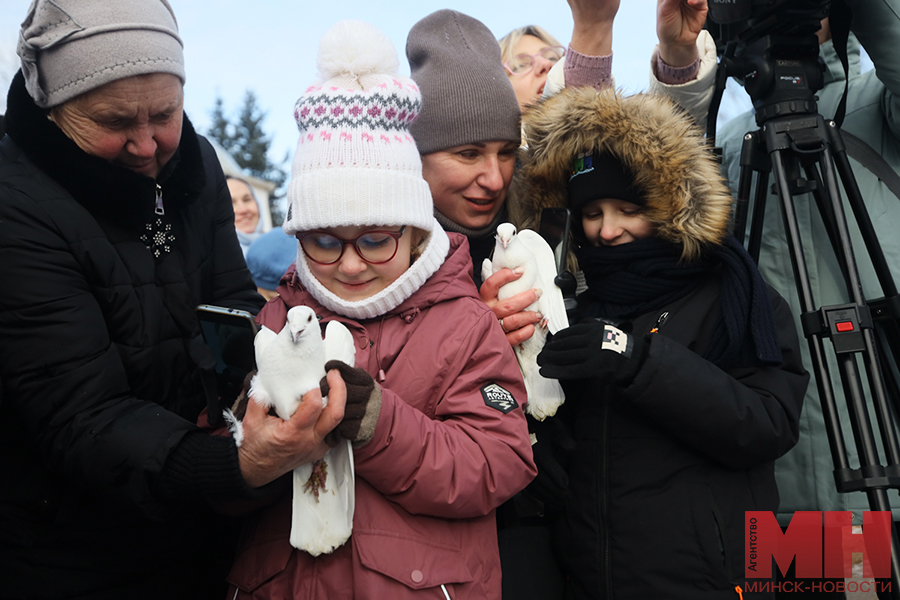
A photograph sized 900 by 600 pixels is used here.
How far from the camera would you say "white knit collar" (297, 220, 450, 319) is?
5.51 ft

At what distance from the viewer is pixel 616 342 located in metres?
1.75

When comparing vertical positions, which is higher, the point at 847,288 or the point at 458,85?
the point at 458,85

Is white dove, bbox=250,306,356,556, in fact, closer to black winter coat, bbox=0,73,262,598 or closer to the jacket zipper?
black winter coat, bbox=0,73,262,598

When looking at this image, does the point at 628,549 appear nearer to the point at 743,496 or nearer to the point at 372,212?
the point at 743,496

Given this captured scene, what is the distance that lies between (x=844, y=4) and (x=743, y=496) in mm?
1675

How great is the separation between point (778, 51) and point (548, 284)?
1.11 meters

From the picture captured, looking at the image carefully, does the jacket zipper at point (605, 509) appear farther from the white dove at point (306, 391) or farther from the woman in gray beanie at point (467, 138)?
the white dove at point (306, 391)

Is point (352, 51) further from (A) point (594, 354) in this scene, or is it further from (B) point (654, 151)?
(A) point (594, 354)

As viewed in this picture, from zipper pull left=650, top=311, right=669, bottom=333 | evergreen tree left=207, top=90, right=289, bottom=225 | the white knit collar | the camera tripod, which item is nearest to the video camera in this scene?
the camera tripod

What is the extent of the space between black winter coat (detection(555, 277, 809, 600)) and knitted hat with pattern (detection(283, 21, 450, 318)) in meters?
0.74

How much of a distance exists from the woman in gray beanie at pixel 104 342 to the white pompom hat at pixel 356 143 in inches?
16.2

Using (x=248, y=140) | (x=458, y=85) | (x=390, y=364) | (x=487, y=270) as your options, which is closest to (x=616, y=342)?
(x=487, y=270)

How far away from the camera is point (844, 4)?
2072 millimetres

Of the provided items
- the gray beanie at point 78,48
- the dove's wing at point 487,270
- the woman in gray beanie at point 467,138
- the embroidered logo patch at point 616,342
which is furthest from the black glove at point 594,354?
the gray beanie at point 78,48
